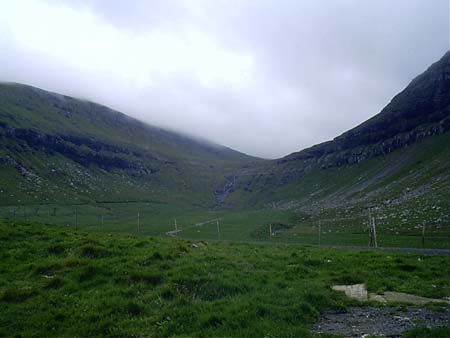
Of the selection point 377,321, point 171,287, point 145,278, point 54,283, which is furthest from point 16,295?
point 377,321

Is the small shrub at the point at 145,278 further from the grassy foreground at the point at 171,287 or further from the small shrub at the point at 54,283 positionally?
the small shrub at the point at 54,283

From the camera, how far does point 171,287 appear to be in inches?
559

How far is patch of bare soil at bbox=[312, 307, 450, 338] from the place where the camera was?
1080 cm

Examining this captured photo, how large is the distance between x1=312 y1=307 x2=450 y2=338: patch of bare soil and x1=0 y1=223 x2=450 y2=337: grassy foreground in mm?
590

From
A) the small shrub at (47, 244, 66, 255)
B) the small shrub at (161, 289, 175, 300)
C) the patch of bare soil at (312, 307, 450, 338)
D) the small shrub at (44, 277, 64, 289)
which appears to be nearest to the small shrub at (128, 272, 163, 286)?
the small shrub at (161, 289, 175, 300)

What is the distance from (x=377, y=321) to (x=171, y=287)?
7586mm

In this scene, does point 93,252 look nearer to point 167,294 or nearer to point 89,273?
point 89,273

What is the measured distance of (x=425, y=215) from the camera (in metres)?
65.1

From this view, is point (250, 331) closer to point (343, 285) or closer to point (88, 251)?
point (343, 285)

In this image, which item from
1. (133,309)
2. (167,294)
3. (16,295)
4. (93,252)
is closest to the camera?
(133,309)

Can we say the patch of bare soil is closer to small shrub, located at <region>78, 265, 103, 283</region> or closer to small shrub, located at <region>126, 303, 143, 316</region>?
small shrub, located at <region>126, 303, 143, 316</region>

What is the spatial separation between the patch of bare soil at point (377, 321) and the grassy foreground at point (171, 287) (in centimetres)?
59

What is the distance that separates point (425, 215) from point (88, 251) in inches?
2509

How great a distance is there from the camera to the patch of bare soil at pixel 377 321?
10.8 metres
